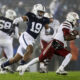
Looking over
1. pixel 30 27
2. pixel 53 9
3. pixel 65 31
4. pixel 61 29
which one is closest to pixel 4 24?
pixel 30 27

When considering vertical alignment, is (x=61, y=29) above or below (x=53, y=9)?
below

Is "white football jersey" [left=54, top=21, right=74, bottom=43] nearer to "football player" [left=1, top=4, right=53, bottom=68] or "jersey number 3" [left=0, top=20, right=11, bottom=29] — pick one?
"football player" [left=1, top=4, right=53, bottom=68]

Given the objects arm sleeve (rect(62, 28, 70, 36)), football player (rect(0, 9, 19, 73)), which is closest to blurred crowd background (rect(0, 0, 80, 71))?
football player (rect(0, 9, 19, 73))

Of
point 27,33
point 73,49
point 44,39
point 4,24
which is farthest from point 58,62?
point 27,33

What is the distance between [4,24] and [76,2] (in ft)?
16.2

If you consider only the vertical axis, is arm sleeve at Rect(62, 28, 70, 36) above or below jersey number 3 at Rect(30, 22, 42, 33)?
below

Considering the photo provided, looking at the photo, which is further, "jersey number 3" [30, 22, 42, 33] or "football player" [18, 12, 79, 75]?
"jersey number 3" [30, 22, 42, 33]

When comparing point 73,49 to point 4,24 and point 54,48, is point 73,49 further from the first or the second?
point 54,48

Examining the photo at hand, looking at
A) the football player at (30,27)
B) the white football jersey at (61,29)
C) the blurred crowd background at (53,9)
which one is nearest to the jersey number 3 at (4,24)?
the football player at (30,27)

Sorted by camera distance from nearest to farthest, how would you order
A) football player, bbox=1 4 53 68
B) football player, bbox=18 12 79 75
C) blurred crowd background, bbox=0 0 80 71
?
football player, bbox=18 12 79 75 < football player, bbox=1 4 53 68 < blurred crowd background, bbox=0 0 80 71

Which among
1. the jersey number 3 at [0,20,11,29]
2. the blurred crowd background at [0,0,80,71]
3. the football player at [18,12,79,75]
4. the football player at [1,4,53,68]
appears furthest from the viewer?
the blurred crowd background at [0,0,80,71]

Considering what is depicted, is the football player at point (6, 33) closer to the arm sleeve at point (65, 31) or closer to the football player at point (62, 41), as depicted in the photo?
the football player at point (62, 41)

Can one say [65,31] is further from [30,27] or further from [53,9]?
[53,9]

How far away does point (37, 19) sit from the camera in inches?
356
